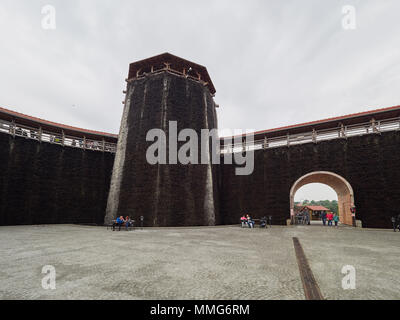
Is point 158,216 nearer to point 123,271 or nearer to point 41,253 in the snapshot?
point 41,253

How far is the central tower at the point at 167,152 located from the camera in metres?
15.7

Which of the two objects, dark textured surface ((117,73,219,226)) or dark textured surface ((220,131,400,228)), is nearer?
dark textured surface ((220,131,400,228))

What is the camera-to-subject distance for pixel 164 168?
1608cm

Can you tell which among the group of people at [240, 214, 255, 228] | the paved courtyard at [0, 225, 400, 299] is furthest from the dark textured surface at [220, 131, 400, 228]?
the paved courtyard at [0, 225, 400, 299]

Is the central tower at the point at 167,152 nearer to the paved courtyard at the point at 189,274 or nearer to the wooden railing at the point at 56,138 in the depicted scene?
the wooden railing at the point at 56,138

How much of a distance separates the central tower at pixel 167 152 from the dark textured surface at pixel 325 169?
2.11 metres

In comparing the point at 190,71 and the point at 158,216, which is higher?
the point at 190,71

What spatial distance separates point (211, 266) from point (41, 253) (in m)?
4.75

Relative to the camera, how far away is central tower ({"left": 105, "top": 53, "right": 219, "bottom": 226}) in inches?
617

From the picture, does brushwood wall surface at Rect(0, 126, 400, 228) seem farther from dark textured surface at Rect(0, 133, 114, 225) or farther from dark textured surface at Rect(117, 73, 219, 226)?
dark textured surface at Rect(117, 73, 219, 226)

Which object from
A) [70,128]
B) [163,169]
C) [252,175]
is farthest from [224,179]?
[70,128]

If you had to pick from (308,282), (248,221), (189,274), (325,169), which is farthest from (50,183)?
(325,169)

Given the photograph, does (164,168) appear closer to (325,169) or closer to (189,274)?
(325,169)

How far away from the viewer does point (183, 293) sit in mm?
2988
